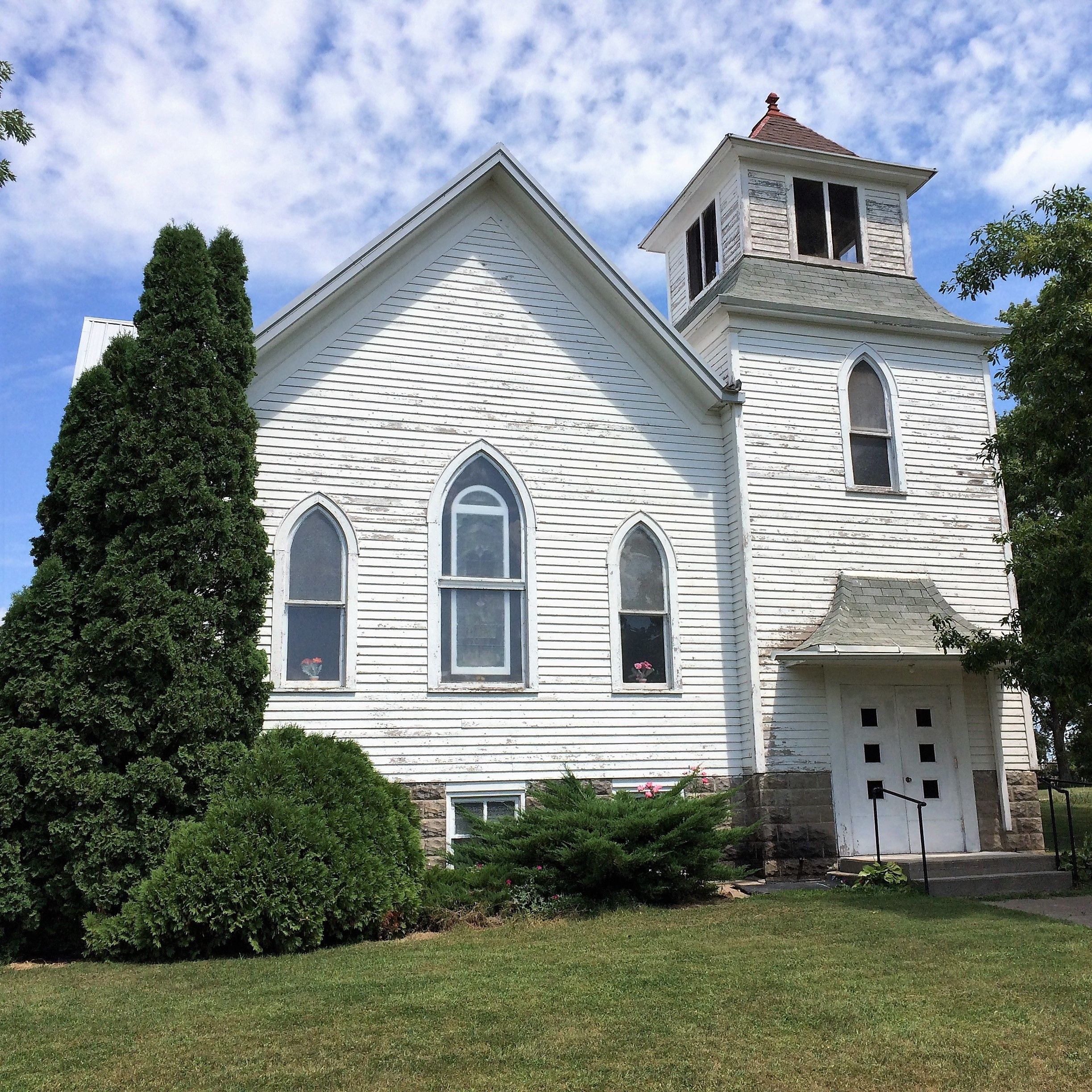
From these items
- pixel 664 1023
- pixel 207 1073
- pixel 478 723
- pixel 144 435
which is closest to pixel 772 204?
pixel 478 723

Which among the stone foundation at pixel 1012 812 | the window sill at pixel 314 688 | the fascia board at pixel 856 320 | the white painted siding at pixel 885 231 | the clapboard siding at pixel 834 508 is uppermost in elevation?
the white painted siding at pixel 885 231

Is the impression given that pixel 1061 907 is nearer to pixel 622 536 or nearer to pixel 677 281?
pixel 622 536

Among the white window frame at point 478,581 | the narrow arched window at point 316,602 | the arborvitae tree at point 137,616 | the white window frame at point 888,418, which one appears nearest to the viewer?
the arborvitae tree at point 137,616

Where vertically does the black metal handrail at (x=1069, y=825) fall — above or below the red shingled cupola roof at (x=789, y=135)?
below

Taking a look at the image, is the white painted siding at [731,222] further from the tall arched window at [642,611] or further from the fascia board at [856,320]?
the tall arched window at [642,611]

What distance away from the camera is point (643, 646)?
13102 mm

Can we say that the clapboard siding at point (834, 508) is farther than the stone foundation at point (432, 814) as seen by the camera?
Yes

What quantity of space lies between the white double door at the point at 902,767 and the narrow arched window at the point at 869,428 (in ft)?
9.45

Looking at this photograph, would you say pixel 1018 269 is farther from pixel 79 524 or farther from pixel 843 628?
pixel 79 524

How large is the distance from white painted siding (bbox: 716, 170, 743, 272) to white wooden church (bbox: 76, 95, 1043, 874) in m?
1.11

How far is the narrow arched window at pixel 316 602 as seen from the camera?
11.8 m

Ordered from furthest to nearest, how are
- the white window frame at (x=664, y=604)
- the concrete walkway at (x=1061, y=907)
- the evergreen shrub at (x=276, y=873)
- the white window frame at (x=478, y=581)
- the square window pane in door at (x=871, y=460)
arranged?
the square window pane in door at (x=871, y=460) < the white window frame at (x=664, y=604) < the white window frame at (x=478, y=581) < the concrete walkway at (x=1061, y=907) < the evergreen shrub at (x=276, y=873)

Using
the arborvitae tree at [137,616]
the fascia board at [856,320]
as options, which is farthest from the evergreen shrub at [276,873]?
the fascia board at [856,320]

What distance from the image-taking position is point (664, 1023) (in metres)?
5.92
